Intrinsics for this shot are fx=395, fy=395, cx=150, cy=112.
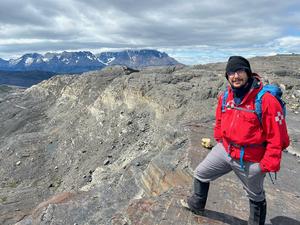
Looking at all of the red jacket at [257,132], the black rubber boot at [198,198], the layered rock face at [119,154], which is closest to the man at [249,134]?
the red jacket at [257,132]

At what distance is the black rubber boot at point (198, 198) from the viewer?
7268mm

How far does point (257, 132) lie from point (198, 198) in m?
2.03

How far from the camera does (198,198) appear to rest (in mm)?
7402

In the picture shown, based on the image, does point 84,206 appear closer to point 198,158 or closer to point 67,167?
point 198,158

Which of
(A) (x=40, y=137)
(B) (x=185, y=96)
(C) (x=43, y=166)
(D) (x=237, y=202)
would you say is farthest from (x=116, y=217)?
(A) (x=40, y=137)

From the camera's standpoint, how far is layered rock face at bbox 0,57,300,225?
8.85m

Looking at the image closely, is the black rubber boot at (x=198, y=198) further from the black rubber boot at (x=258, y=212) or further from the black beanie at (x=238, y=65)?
the black beanie at (x=238, y=65)

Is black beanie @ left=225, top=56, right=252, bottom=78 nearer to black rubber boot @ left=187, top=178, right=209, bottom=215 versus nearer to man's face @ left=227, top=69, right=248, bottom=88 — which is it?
man's face @ left=227, top=69, right=248, bottom=88

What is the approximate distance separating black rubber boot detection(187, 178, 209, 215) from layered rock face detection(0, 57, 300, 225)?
227 millimetres

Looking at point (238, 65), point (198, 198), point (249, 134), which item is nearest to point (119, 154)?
point (198, 198)

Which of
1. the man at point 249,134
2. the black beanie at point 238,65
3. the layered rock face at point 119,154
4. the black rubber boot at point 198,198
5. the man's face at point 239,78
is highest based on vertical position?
the black beanie at point 238,65

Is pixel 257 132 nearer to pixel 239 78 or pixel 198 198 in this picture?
pixel 239 78

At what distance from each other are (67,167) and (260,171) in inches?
1118

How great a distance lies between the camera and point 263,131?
19.7ft
